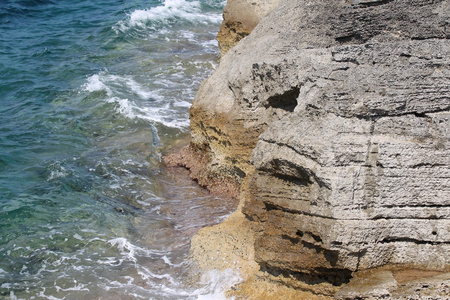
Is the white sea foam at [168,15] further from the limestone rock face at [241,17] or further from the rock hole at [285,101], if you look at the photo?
the rock hole at [285,101]

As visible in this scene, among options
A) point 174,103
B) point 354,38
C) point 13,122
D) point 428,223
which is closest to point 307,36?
point 354,38

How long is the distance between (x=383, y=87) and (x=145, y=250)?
4.02 meters

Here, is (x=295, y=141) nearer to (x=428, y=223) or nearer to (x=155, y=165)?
(x=428, y=223)

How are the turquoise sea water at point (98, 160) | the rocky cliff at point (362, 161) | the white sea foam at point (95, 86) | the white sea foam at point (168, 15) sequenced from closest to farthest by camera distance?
the rocky cliff at point (362, 161), the turquoise sea water at point (98, 160), the white sea foam at point (95, 86), the white sea foam at point (168, 15)

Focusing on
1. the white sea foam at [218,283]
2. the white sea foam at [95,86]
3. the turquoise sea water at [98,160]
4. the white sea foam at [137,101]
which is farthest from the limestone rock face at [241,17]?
the white sea foam at [218,283]

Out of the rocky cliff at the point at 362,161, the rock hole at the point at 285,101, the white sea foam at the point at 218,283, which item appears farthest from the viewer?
the rock hole at the point at 285,101

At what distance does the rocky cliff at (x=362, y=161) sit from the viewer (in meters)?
4.55

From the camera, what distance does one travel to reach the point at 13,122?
1165cm

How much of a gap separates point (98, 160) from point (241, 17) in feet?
15.9

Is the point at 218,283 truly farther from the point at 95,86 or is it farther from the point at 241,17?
the point at 95,86

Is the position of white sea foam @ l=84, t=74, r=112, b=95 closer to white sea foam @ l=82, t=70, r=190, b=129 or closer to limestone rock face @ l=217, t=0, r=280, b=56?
white sea foam @ l=82, t=70, r=190, b=129

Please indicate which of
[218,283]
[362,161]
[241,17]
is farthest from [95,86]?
[362,161]

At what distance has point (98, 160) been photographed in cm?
981

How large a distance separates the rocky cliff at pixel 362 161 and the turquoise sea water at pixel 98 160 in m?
1.40
